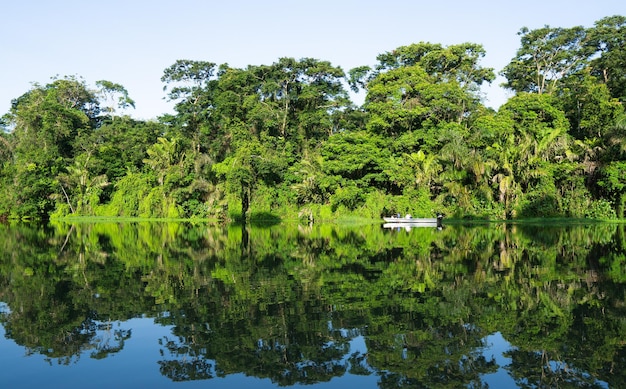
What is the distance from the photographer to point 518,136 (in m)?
40.7

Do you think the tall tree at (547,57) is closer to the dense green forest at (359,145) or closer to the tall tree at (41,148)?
the dense green forest at (359,145)

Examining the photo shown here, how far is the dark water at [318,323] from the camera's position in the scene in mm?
6262

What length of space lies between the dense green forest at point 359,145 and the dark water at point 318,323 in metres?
24.5

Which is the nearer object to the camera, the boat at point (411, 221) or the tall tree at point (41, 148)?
the boat at point (411, 221)

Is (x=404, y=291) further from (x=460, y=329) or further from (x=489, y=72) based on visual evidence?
(x=489, y=72)

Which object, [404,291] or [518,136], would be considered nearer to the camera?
[404,291]

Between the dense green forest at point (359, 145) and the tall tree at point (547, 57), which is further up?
the tall tree at point (547, 57)

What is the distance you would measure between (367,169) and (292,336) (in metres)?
36.1

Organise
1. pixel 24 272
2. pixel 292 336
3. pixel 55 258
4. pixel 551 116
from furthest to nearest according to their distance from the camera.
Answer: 1. pixel 551 116
2. pixel 55 258
3. pixel 24 272
4. pixel 292 336

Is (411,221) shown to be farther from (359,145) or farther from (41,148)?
(41,148)

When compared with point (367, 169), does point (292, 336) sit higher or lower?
lower

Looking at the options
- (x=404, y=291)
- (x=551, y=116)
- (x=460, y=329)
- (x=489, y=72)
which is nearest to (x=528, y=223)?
(x=551, y=116)

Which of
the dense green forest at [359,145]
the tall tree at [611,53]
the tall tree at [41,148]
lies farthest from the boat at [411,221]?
the tall tree at [41,148]

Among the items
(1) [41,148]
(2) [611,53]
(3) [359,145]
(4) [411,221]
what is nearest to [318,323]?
(4) [411,221]
